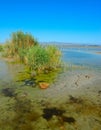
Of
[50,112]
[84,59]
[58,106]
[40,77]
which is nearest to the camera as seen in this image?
[50,112]

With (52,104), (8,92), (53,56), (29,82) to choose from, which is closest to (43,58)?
(53,56)

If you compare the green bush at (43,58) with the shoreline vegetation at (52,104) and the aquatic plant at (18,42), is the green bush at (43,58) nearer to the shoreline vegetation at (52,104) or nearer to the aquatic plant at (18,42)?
the shoreline vegetation at (52,104)

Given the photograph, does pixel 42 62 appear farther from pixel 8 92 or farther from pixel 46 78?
pixel 8 92

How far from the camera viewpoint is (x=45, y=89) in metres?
13.4

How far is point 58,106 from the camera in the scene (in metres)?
9.98

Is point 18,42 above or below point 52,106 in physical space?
above

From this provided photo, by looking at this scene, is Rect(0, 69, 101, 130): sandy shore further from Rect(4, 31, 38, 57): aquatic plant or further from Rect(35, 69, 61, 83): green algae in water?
Rect(4, 31, 38, 57): aquatic plant

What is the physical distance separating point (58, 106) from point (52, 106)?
301mm

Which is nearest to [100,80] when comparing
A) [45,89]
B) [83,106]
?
[45,89]

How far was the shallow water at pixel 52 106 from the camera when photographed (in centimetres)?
791

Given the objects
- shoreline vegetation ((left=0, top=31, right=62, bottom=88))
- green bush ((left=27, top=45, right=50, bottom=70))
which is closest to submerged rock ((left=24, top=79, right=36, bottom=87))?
shoreline vegetation ((left=0, top=31, right=62, bottom=88))

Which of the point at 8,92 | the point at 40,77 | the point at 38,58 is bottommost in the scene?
the point at 40,77

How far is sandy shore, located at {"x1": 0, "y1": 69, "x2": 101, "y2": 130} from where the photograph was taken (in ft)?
25.8

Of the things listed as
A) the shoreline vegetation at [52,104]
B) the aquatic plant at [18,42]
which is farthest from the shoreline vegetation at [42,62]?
the aquatic plant at [18,42]
